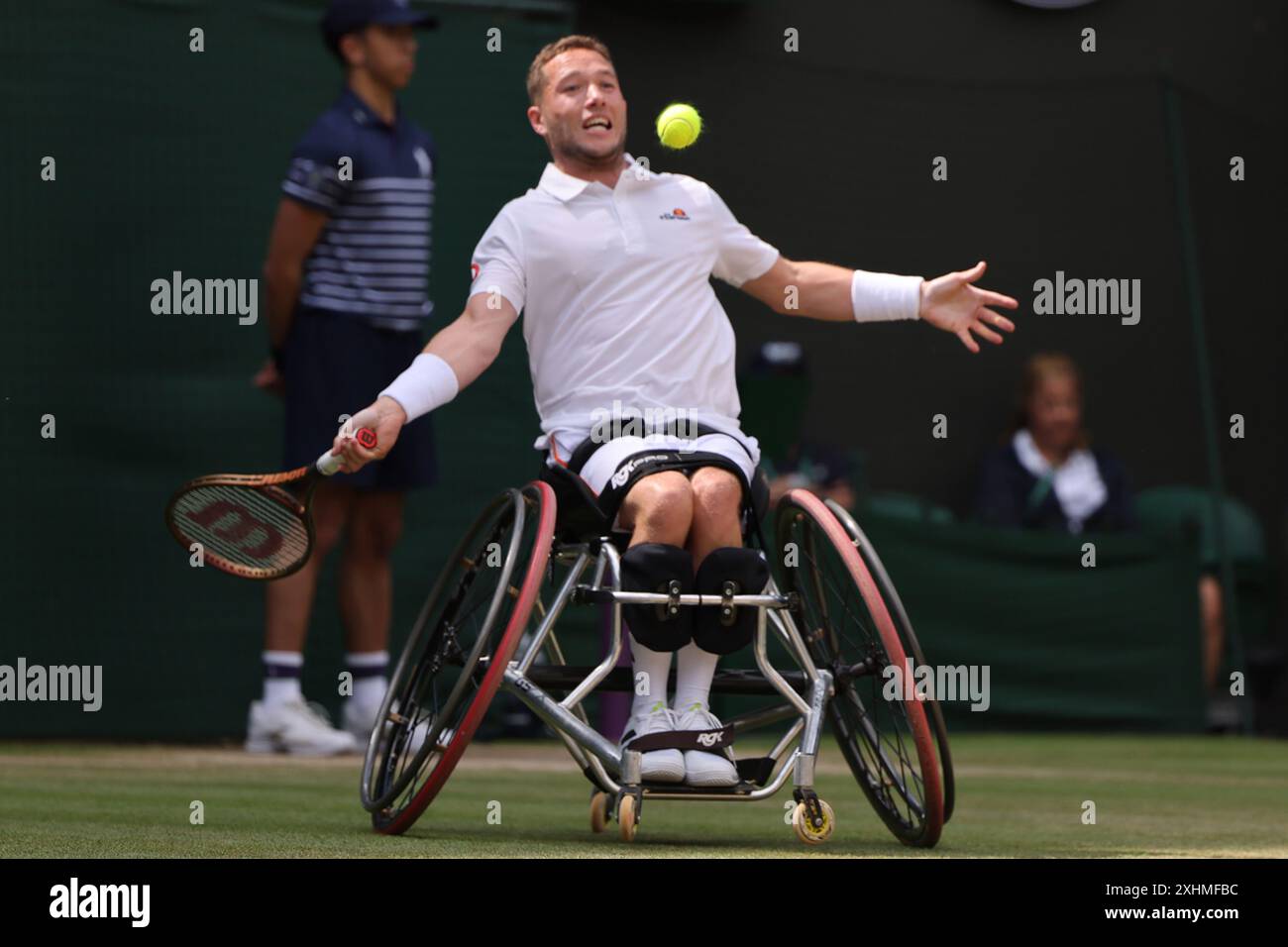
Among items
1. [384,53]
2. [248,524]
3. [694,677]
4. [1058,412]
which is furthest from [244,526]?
[1058,412]

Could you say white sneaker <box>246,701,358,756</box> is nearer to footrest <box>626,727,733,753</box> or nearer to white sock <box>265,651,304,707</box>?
white sock <box>265,651,304,707</box>

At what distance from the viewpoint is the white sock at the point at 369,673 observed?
253 inches

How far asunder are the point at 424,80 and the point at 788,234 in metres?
1.70

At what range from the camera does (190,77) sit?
6832 mm

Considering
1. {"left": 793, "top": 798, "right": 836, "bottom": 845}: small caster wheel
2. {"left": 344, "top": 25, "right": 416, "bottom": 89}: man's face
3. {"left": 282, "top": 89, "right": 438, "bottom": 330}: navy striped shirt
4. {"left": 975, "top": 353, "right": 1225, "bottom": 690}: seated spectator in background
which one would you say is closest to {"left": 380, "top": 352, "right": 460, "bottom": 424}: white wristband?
{"left": 793, "top": 798, "right": 836, "bottom": 845}: small caster wheel

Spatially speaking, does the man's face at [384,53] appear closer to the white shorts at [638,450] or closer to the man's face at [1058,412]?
the white shorts at [638,450]

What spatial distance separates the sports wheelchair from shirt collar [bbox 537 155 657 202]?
0.55m

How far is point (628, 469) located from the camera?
391 centimetres

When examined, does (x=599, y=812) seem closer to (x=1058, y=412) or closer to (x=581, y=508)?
(x=581, y=508)

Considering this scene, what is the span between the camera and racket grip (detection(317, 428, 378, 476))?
3820 millimetres

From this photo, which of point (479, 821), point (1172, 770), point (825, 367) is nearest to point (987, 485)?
point (825, 367)

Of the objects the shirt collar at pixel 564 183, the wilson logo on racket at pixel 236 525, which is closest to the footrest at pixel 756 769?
the wilson logo on racket at pixel 236 525

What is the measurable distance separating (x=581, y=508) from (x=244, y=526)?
2.13ft

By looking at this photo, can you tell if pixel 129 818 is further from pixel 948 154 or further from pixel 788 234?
pixel 948 154
